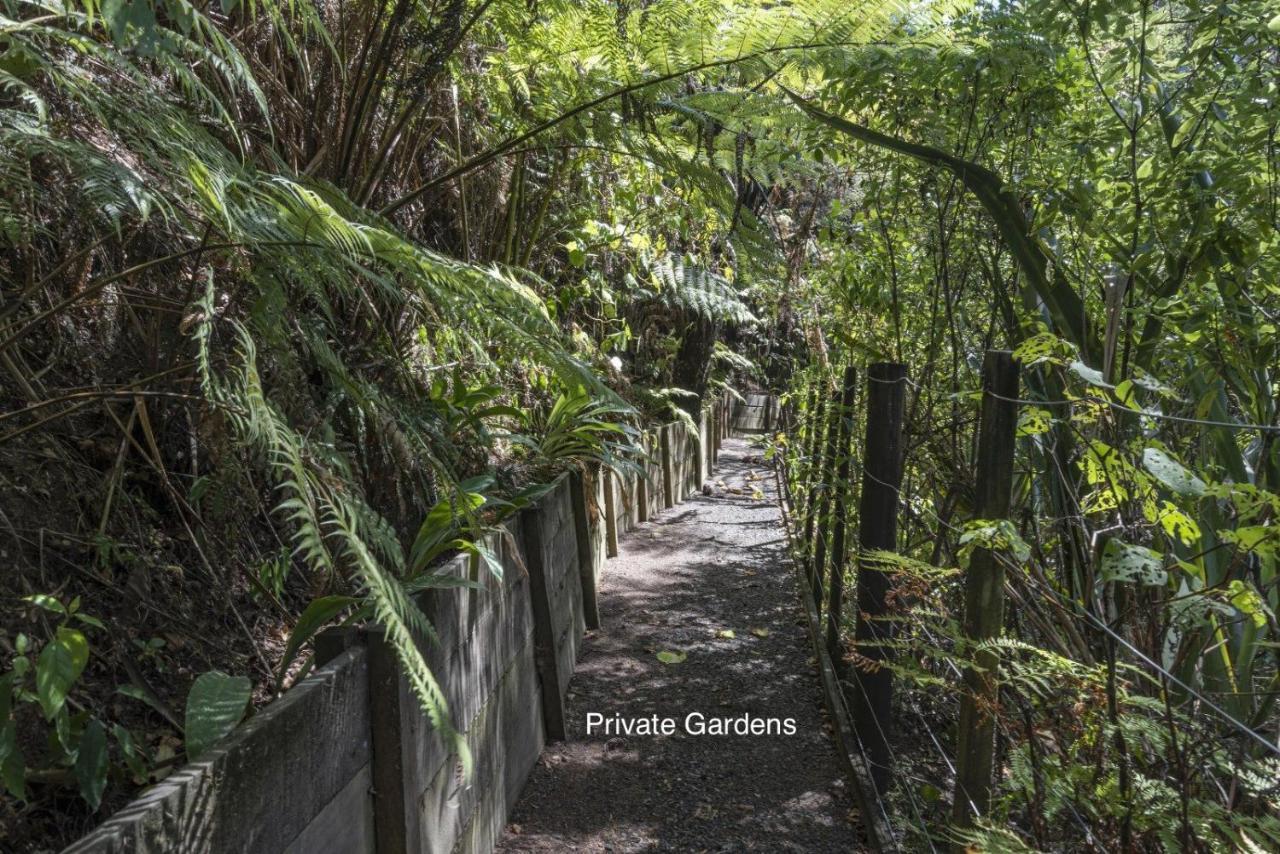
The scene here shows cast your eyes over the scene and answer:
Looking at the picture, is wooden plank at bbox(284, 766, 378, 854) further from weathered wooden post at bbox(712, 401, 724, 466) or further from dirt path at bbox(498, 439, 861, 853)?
weathered wooden post at bbox(712, 401, 724, 466)

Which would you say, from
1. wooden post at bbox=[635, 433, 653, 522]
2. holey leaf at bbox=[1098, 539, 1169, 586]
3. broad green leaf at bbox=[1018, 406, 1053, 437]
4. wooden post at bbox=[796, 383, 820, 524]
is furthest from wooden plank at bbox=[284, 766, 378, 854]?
wooden post at bbox=[635, 433, 653, 522]

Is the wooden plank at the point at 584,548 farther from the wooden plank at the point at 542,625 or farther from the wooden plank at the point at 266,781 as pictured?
the wooden plank at the point at 266,781

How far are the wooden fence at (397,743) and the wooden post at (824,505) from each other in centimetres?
133

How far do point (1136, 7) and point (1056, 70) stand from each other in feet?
2.43

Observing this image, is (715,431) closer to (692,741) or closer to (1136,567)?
(692,741)

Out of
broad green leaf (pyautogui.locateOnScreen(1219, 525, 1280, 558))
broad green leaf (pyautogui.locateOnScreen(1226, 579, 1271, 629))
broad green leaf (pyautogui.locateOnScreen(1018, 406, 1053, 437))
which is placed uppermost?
broad green leaf (pyautogui.locateOnScreen(1018, 406, 1053, 437))

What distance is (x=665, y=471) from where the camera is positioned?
30.9ft

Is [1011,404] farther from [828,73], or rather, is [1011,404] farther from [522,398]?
[522,398]

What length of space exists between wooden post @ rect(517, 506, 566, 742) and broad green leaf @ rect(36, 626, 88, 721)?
238 cm

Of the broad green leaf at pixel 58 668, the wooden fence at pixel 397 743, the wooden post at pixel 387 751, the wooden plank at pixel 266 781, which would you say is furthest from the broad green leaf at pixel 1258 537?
the broad green leaf at pixel 58 668

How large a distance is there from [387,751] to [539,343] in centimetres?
98

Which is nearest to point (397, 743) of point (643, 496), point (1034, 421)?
point (1034, 421)

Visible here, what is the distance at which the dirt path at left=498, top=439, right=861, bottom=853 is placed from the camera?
3.49m

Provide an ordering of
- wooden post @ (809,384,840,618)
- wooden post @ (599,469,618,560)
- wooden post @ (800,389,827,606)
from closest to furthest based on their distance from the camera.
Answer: wooden post @ (809,384,840,618) < wooden post @ (800,389,827,606) < wooden post @ (599,469,618,560)
